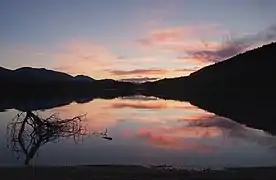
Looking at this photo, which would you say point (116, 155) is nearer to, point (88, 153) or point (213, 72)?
point (88, 153)

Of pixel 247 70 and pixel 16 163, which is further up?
pixel 247 70

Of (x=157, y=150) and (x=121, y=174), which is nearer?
(x=121, y=174)

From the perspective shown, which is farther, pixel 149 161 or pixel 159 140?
pixel 159 140

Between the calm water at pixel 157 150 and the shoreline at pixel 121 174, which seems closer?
the shoreline at pixel 121 174

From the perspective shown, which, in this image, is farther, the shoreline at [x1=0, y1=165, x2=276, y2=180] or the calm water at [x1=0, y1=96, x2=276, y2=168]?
the calm water at [x1=0, y1=96, x2=276, y2=168]

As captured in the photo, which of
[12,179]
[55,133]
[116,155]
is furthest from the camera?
[116,155]

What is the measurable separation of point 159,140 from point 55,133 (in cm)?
1048

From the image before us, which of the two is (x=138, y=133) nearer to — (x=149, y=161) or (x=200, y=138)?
(x=200, y=138)

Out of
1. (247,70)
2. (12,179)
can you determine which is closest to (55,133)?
(12,179)

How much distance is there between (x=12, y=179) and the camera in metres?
11.1

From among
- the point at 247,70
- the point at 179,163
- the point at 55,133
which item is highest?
the point at 247,70

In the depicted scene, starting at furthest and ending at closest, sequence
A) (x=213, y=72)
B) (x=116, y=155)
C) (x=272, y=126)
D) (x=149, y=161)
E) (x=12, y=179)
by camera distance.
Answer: (x=213, y=72) → (x=272, y=126) → (x=116, y=155) → (x=149, y=161) → (x=12, y=179)

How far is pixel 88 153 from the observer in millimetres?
18422

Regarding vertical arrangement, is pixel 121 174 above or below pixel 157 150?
above
